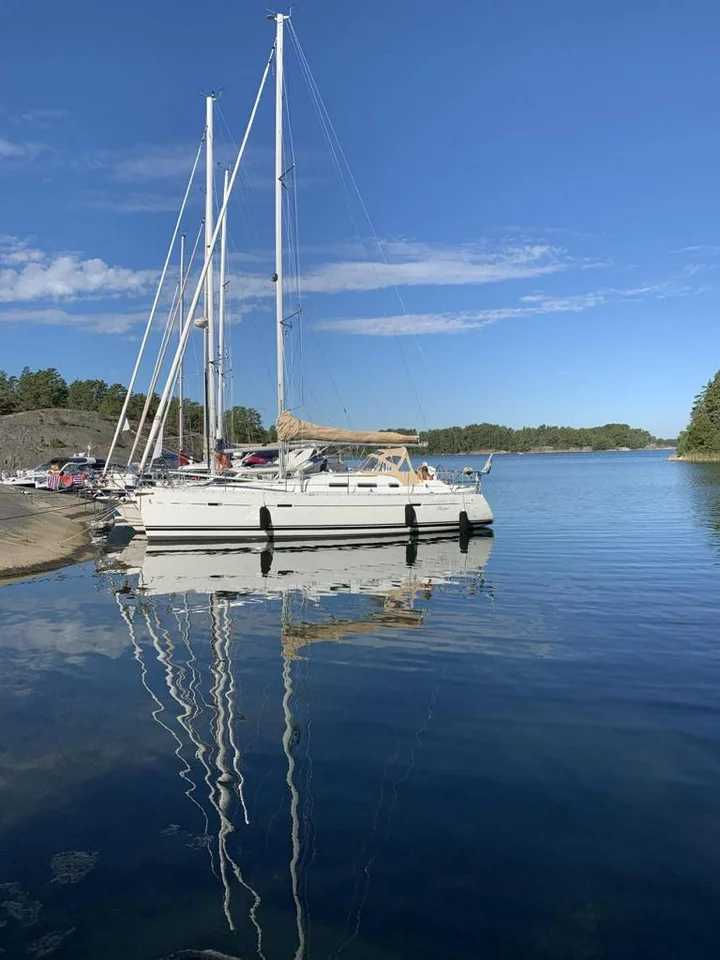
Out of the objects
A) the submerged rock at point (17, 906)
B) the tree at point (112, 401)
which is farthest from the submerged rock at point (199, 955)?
the tree at point (112, 401)

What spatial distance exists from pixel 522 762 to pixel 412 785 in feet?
4.56

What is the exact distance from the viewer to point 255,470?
33.4 meters

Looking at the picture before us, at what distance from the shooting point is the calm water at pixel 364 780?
5621mm

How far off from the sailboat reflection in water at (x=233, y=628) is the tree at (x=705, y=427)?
295ft

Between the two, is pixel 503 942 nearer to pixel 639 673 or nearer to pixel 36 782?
pixel 36 782

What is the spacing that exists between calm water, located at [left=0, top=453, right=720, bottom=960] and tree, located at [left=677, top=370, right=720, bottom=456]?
101270 millimetres

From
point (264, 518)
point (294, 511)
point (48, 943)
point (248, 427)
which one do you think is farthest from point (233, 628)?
point (248, 427)

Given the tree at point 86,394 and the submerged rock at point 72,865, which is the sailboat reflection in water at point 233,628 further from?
the tree at point 86,394

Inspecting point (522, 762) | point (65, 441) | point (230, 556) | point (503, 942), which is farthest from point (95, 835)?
point (65, 441)

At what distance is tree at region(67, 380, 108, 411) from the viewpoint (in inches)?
5502

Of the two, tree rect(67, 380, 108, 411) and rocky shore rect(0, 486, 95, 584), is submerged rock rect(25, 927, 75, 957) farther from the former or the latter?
tree rect(67, 380, 108, 411)

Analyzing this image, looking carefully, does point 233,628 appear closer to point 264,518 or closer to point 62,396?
point 264,518

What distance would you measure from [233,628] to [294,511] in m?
13.4

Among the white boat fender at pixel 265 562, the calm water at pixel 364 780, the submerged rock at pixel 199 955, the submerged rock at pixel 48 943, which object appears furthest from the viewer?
the white boat fender at pixel 265 562
